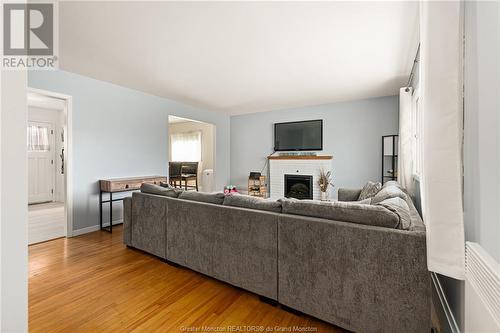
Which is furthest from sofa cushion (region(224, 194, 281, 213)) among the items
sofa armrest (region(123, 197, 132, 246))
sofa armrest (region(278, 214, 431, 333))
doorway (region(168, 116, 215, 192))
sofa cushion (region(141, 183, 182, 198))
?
doorway (region(168, 116, 215, 192))

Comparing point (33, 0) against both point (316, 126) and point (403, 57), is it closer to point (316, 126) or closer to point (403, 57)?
point (403, 57)

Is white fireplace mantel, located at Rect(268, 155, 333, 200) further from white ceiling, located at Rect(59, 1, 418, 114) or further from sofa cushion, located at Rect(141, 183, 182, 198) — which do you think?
sofa cushion, located at Rect(141, 183, 182, 198)

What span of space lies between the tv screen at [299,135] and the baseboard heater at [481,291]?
15.0 feet

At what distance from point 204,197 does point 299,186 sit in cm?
377

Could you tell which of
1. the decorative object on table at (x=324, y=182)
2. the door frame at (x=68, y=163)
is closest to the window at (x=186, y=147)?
the decorative object on table at (x=324, y=182)

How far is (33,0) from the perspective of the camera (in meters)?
1.87

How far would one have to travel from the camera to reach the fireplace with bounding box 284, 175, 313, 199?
18.3 ft

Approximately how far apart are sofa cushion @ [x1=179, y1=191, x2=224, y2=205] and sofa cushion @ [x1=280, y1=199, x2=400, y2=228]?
0.65 m

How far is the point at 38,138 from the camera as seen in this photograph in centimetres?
570

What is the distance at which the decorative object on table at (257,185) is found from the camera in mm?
5984

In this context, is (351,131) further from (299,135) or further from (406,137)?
(406,137)

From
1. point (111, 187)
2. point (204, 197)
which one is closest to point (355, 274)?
point (204, 197)

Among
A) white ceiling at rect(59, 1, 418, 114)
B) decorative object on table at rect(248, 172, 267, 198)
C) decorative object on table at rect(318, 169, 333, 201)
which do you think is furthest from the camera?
decorative object on table at rect(248, 172, 267, 198)

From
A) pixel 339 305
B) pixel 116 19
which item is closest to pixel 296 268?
pixel 339 305
